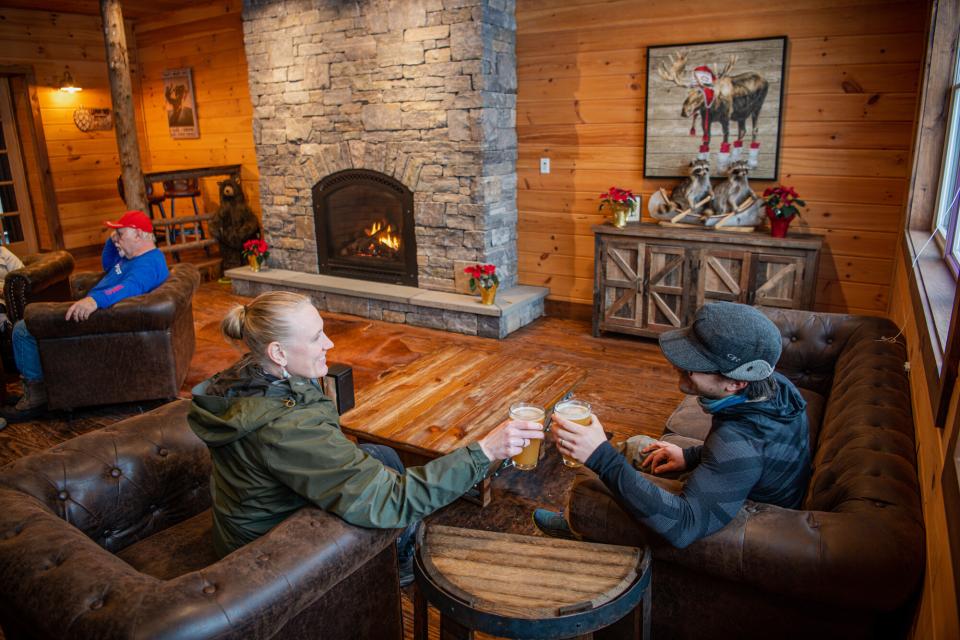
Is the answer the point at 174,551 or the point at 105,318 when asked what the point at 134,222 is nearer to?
the point at 105,318

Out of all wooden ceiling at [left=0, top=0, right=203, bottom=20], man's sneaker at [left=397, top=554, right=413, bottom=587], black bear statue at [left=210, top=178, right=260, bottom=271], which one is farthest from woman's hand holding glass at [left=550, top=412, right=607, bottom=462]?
wooden ceiling at [left=0, top=0, right=203, bottom=20]

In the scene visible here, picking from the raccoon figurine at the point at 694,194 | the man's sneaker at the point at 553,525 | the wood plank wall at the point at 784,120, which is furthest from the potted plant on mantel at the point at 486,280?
the man's sneaker at the point at 553,525

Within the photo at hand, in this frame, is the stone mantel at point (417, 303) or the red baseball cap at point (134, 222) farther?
the stone mantel at point (417, 303)

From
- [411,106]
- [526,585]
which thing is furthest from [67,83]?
[526,585]

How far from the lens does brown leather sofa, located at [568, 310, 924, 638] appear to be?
1.50m

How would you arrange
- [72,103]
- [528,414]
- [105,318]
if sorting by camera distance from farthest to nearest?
[72,103], [105,318], [528,414]

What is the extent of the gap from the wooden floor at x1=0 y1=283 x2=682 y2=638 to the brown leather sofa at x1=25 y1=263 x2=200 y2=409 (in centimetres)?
17

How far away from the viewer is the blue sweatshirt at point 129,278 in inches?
151

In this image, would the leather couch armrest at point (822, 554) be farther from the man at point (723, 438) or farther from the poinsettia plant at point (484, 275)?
the poinsettia plant at point (484, 275)

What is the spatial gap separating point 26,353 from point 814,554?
4087 mm

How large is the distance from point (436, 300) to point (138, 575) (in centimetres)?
410

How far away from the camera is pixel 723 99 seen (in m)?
4.68

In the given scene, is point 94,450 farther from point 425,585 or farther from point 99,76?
point 99,76

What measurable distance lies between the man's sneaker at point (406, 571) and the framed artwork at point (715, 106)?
3475mm
